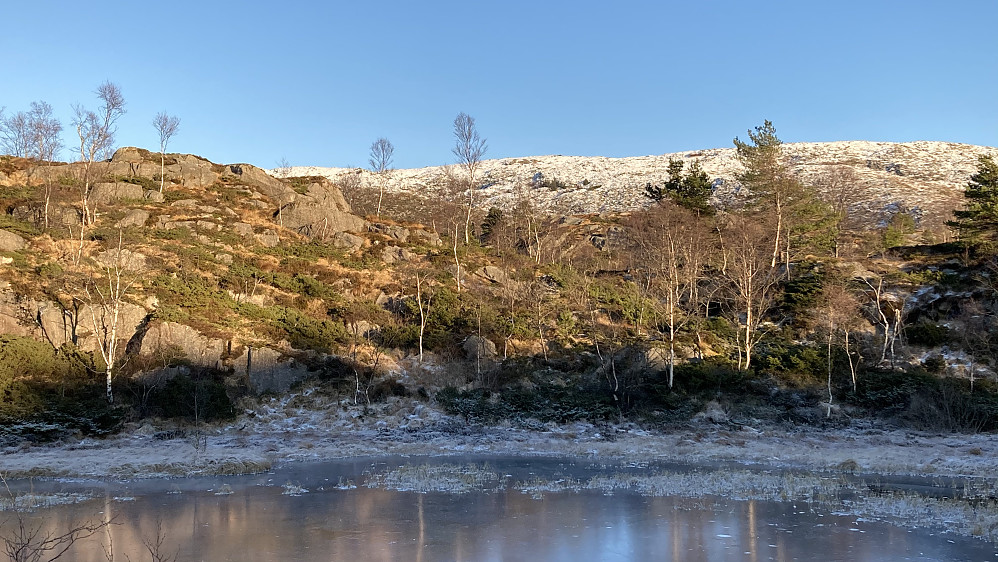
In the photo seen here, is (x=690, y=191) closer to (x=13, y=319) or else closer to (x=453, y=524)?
(x=13, y=319)

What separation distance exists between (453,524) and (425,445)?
1343 centimetres

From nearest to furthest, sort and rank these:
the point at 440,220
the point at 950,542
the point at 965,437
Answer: the point at 950,542, the point at 965,437, the point at 440,220

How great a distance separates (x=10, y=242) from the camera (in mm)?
35656

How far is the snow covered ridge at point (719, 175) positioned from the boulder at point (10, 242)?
54.6 m

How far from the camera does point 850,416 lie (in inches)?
1186

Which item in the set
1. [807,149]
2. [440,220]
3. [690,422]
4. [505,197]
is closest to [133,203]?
[440,220]

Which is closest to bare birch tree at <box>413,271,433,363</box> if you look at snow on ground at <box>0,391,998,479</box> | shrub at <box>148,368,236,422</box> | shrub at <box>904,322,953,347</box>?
snow on ground at <box>0,391,998,479</box>

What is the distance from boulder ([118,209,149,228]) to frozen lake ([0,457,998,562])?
101ft

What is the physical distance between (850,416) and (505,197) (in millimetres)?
87050

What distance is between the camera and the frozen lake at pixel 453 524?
34.4 feet

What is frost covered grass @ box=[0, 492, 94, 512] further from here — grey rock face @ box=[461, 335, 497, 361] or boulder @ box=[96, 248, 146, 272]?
boulder @ box=[96, 248, 146, 272]

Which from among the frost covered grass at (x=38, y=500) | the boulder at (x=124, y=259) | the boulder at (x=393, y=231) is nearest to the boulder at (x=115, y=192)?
the boulder at (x=124, y=259)

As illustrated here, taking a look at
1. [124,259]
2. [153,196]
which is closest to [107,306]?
[124,259]

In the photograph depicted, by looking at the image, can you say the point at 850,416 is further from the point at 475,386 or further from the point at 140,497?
the point at 140,497
